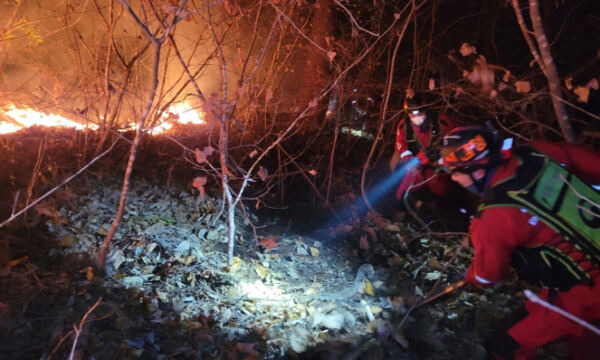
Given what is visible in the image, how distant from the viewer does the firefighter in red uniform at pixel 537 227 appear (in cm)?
226

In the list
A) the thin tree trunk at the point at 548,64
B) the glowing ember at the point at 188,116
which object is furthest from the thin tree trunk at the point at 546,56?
the glowing ember at the point at 188,116

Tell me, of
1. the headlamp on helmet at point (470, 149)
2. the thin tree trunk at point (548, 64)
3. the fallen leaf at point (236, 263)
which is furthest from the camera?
the fallen leaf at point (236, 263)

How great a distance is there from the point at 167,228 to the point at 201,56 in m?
6.02

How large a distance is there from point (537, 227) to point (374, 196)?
13.6 ft

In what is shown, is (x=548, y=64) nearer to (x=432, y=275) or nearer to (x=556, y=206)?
(x=556, y=206)

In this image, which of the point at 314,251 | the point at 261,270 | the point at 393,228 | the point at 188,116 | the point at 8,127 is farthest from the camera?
the point at 188,116

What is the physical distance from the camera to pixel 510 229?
2344 millimetres

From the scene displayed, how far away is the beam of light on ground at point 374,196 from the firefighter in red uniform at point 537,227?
7.06ft

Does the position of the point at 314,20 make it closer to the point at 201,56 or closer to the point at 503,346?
the point at 201,56

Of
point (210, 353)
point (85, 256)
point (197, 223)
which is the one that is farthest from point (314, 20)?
point (210, 353)

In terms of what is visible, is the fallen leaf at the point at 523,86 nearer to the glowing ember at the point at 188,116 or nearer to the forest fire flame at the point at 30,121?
the forest fire flame at the point at 30,121

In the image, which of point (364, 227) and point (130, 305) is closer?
point (130, 305)

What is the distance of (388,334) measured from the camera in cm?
322

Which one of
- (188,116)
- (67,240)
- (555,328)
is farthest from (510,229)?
(188,116)
